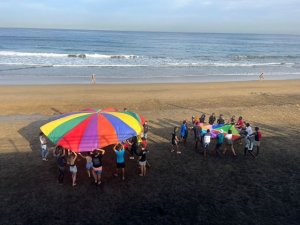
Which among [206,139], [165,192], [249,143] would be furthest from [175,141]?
[165,192]

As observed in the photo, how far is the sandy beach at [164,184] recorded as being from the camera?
868 cm

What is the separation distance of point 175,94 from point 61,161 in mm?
14900

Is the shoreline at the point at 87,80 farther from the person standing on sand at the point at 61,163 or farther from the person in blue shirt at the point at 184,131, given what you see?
the person standing on sand at the point at 61,163

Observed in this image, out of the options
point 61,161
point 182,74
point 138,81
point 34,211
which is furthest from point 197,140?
point 182,74

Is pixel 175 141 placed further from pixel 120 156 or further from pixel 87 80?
pixel 87 80

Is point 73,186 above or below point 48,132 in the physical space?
below

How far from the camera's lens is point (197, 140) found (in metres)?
13.1

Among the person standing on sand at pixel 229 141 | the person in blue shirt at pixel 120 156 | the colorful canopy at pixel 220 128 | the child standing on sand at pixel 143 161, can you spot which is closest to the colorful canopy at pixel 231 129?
the colorful canopy at pixel 220 128

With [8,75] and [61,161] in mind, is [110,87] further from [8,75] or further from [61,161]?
[61,161]

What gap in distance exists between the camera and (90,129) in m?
10.5

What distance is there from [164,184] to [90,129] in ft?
9.95

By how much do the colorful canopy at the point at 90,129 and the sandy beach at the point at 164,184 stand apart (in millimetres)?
1332

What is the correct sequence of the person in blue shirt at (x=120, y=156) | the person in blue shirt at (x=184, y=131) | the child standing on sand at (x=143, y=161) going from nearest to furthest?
the person in blue shirt at (x=120, y=156), the child standing on sand at (x=143, y=161), the person in blue shirt at (x=184, y=131)

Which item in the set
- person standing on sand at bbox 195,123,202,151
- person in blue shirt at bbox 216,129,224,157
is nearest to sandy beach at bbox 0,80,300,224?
person in blue shirt at bbox 216,129,224,157
